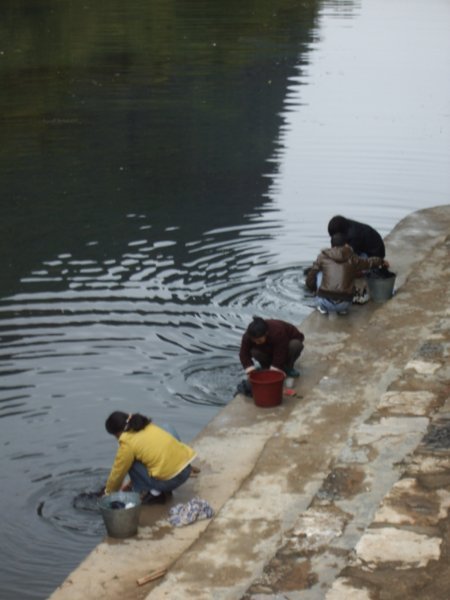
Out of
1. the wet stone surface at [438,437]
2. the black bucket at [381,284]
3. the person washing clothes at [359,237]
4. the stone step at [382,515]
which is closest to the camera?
the stone step at [382,515]

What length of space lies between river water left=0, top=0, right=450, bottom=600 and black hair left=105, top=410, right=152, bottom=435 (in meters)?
0.82

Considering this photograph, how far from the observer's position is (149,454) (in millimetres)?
9625

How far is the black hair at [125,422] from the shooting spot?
9.59 metres

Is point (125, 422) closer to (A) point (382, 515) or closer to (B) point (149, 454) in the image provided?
(B) point (149, 454)

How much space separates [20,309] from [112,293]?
3.99 feet

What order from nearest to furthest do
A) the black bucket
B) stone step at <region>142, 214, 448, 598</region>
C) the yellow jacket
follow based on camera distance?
stone step at <region>142, 214, 448, 598</region>, the yellow jacket, the black bucket

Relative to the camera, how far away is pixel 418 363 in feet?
36.0

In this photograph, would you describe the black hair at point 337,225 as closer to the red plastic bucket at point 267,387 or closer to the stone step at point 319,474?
the stone step at point 319,474

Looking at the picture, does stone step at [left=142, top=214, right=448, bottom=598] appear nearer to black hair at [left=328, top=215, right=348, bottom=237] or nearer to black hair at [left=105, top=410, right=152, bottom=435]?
black hair at [left=105, top=410, right=152, bottom=435]

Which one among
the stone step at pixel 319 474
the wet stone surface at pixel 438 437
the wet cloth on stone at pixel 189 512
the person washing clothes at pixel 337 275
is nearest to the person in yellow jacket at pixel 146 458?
the wet cloth on stone at pixel 189 512

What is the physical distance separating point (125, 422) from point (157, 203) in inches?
406

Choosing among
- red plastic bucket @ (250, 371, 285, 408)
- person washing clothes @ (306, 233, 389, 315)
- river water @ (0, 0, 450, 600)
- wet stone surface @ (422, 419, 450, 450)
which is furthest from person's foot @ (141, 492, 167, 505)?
person washing clothes @ (306, 233, 389, 315)

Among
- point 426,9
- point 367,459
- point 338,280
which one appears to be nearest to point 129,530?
point 367,459

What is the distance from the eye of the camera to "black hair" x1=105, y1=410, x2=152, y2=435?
9.59 metres
